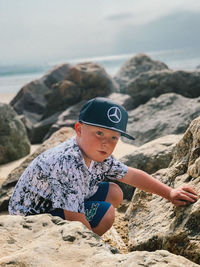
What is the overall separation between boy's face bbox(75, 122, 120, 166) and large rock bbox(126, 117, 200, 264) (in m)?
0.53

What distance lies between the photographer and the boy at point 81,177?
2145 millimetres

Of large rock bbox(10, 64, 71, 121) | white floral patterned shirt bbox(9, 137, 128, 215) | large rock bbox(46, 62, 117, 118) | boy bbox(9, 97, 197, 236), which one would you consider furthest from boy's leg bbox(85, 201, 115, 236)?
large rock bbox(10, 64, 71, 121)

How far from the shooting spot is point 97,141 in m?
2.21

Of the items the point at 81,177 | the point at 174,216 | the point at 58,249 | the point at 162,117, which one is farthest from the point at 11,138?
Answer: the point at 58,249

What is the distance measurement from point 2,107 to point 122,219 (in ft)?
13.9

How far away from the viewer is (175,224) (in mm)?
2016

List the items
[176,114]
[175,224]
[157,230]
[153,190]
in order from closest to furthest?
[175,224]
[157,230]
[153,190]
[176,114]

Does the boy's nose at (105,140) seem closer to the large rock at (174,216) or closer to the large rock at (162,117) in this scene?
the large rock at (174,216)

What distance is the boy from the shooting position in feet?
7.04

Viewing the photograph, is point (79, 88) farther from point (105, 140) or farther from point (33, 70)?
point (33, 70)

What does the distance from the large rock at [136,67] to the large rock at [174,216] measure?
366 inches

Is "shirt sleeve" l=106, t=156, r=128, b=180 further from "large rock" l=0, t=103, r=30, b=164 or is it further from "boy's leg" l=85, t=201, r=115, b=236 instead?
"large rock" l=0, t=103, r=30, b=164

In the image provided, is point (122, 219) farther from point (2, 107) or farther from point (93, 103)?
point (2, 107)

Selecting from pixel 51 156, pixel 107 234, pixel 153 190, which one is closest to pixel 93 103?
pixel 51 156
